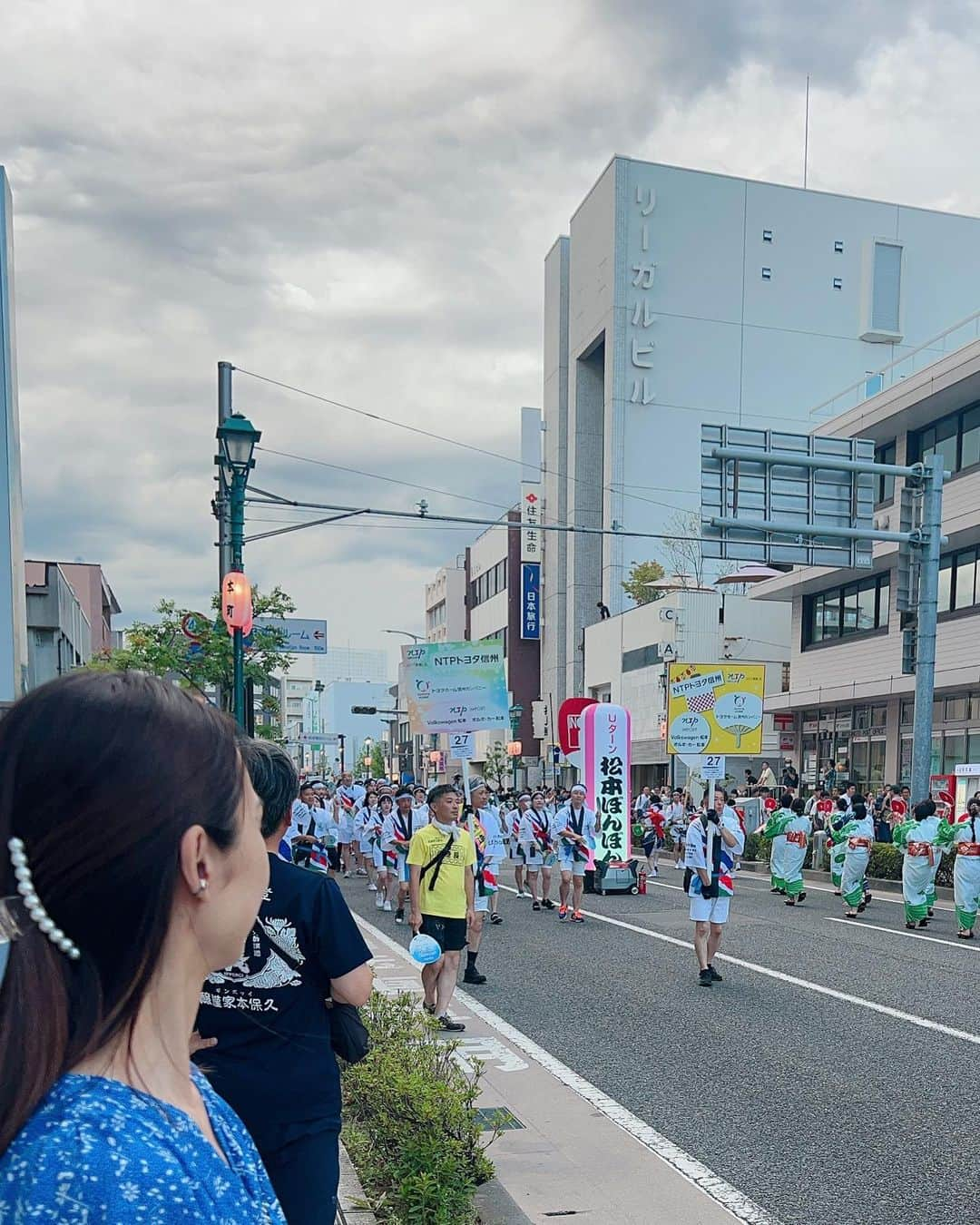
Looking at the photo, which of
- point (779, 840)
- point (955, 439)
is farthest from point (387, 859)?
point (955, 439)

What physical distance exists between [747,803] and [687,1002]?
18.0 m

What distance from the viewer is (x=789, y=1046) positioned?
775cm

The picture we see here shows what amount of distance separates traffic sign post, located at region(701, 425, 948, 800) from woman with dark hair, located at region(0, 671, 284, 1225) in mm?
14709

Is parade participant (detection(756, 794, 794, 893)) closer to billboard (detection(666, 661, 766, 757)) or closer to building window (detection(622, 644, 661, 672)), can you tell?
billboard (detection(666, 661, 766, 757))

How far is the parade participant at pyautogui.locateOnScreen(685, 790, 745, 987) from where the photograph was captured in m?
10.2

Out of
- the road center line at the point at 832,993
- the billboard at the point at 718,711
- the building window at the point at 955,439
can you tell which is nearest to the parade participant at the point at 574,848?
the road center line at the point at 832,993

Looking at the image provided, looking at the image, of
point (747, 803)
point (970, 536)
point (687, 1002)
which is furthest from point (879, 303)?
point (687, 1002)

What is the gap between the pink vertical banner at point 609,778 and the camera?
17656 millimetres

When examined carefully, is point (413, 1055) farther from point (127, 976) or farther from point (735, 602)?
point (735, 602)

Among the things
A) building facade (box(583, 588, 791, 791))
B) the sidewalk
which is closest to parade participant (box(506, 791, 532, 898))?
the sidewalk

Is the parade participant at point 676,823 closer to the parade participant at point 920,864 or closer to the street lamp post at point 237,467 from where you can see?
the parade participant at point 920,864

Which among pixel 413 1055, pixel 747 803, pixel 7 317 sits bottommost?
pixel 747 803

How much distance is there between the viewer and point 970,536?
26.2 meters

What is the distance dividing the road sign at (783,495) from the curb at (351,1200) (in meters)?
12.2
